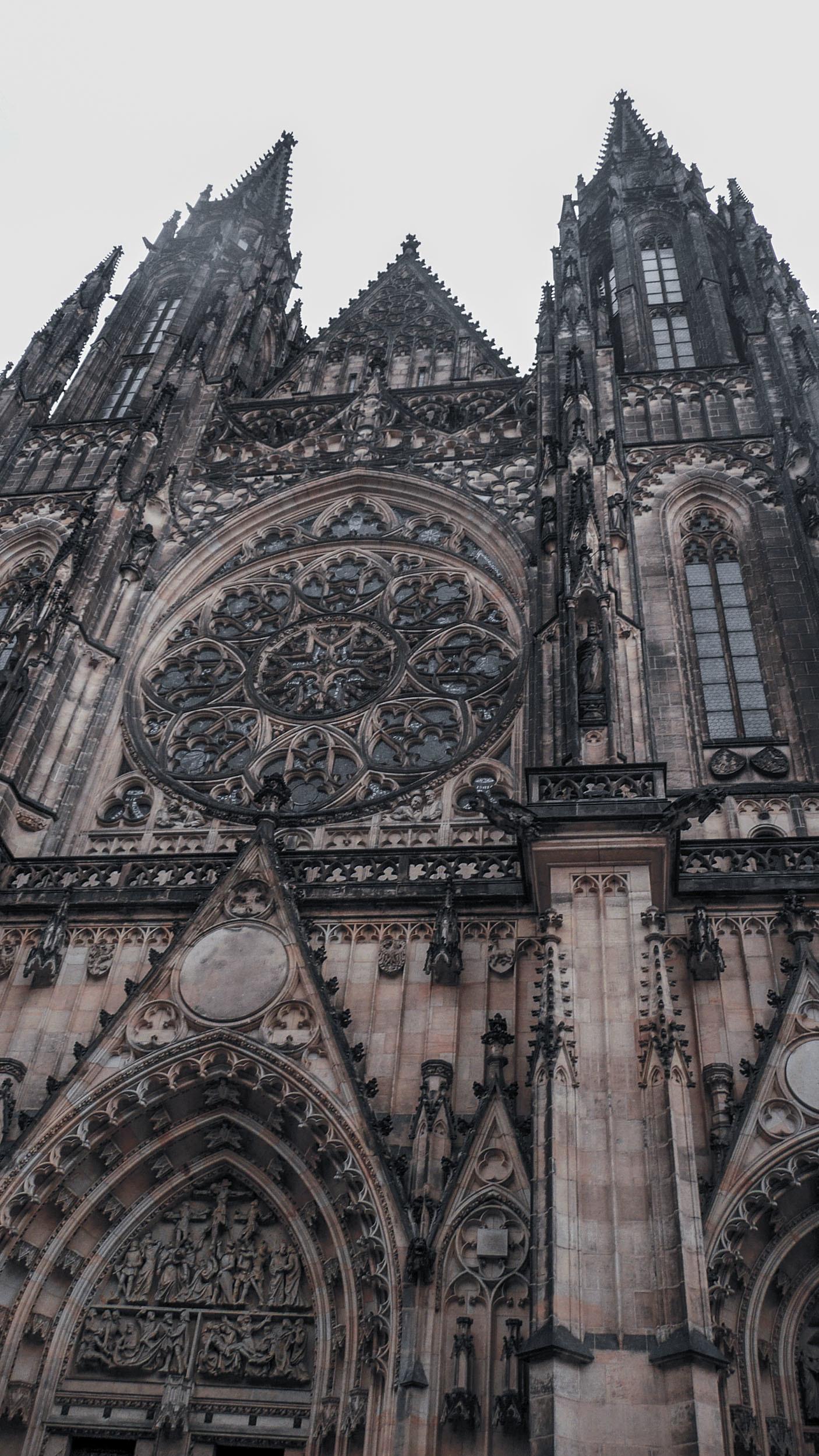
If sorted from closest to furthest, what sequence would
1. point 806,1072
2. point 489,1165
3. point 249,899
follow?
point 489,1165, point 806,1072, point 249,899

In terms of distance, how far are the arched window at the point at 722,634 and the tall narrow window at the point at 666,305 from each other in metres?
4.41

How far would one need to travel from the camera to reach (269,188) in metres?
29.1

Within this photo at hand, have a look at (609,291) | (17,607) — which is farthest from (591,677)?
(609,291)

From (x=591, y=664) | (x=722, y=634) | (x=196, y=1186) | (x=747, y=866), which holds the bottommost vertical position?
(x=196, y=1186)

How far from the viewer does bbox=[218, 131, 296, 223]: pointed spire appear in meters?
28.0

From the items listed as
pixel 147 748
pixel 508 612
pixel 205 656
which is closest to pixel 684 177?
pixel 508 612

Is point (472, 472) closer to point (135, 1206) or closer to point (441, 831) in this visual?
point (441, 831)

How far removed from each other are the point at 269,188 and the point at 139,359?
8.92 meters

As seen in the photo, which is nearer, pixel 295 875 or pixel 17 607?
pixel 295 875

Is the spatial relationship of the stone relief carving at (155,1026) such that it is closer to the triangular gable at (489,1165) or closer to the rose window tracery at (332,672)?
the triangular gable at (489,1165)

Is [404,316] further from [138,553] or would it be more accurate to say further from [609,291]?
[138,553]

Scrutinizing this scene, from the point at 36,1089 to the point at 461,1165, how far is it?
402cm

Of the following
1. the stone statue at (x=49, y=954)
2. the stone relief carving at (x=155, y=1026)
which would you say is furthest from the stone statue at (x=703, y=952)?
the stone statue at (x=49, y=954)

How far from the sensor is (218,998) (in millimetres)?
10812
